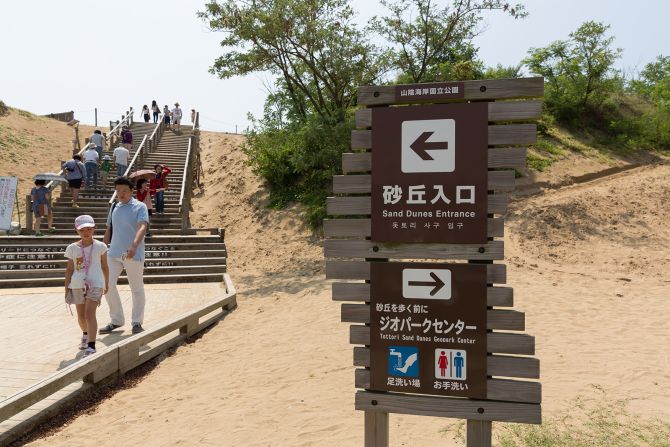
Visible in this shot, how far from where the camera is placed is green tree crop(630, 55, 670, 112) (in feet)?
71.2

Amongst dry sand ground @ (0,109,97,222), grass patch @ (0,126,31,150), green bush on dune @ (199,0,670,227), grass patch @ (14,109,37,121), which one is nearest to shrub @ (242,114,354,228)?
green bush on dune @ (199,0,670,227)

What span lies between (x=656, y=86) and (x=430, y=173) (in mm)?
24033

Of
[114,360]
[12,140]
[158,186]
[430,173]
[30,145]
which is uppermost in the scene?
[12,140]

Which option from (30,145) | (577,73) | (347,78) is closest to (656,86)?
(577,73)

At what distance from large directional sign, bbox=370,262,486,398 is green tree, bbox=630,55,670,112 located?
2227 cm

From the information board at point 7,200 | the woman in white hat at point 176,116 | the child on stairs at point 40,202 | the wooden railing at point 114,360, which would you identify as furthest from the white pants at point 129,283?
the woman in white hat at point 176,116

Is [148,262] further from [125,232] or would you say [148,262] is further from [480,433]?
[480,433]

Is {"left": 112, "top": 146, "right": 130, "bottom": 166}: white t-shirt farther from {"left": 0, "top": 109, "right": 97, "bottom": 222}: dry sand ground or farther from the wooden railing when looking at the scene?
the wooden railing

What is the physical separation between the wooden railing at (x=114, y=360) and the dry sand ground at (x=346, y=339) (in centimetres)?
29

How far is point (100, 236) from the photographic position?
14109mm

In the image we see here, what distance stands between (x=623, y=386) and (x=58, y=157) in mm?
27199

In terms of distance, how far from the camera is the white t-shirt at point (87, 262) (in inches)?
237

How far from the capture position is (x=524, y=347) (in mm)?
3340

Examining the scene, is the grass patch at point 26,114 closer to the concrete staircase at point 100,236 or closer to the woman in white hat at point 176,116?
the woman in white hat at point 176,116
